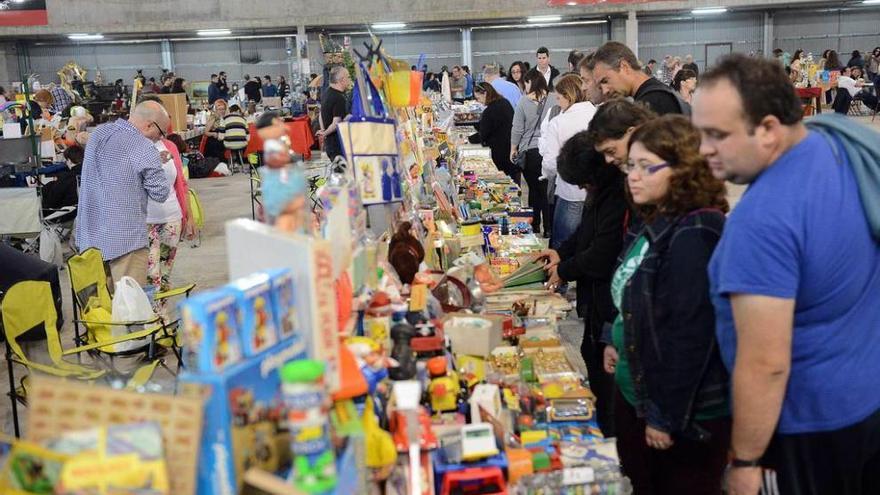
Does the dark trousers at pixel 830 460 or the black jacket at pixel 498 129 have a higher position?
the black jacket at pixel 498 129

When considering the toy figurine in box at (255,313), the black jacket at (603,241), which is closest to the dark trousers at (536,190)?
the black jacket at (603,241)

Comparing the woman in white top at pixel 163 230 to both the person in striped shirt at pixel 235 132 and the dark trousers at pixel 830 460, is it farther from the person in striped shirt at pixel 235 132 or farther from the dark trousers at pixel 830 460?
the person in striped shirt at pixel 235 132

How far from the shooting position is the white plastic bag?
454 centimetres

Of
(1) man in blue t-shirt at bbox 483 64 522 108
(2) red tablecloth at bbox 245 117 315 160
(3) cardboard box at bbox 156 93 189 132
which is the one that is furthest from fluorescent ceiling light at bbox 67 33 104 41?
(1) man in blue t-shirt at bbox 483 64 522 108

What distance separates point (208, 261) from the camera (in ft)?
25.5

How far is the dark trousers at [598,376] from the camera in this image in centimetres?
313

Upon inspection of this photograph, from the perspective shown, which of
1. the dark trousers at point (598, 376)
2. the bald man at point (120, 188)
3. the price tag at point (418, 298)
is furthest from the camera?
the bald man at point (120, 188)

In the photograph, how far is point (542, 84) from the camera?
7305 mm

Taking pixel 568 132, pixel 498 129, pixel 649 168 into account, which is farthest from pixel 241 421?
pixel 498 129

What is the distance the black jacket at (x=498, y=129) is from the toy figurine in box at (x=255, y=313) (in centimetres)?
708

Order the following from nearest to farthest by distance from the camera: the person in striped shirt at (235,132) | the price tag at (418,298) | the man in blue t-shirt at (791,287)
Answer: the man in blue t-shirt at (791,287) → the price tag at (418,298) → the person in striped shirt at (235,132)

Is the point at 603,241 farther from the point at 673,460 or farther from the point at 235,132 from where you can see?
the point at 235,132

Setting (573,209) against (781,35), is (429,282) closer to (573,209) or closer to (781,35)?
(573,209)

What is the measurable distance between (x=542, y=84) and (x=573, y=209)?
89.6 inches
